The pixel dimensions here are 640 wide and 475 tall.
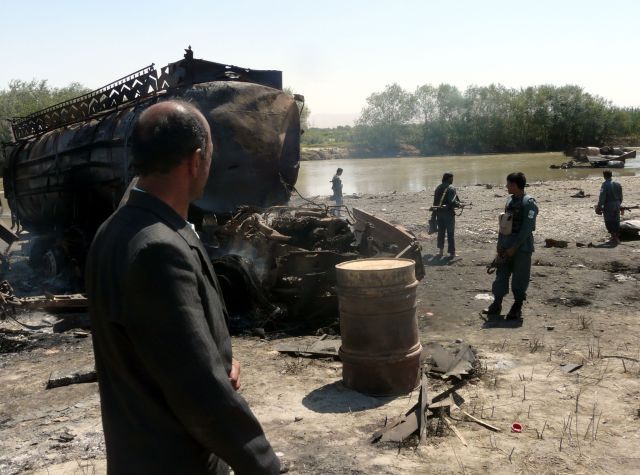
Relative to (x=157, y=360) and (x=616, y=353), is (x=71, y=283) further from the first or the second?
(x=157, y=360)

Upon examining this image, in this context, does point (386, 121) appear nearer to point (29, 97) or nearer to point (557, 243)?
point (29, 97)

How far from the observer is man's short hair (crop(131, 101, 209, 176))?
1.60m

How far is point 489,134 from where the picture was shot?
6406 centimetres

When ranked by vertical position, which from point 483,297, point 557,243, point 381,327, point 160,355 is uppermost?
point 160,355

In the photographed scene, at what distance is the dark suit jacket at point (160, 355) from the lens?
146cm

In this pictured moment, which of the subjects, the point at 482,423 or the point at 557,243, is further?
the point at 557,243

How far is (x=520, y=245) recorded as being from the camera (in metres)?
7.22

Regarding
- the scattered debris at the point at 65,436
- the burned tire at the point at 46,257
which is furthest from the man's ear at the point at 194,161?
the burned tire at the point at 46,257

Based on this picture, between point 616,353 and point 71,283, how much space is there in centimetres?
857

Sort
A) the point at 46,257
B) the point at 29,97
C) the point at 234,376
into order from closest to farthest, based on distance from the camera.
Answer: the point at 234,376 < the point at 46,257 < the point at 29,97

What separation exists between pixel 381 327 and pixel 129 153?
531 cm

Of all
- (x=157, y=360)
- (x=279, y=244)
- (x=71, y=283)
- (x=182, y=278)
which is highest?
(x=182, y=278)

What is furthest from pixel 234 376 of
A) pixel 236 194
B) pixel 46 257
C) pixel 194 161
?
pixel 46 257

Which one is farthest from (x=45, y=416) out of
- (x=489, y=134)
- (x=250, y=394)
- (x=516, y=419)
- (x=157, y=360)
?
(x=489, y=134)
